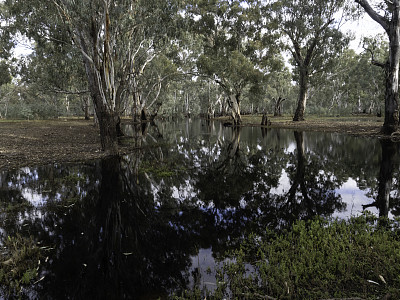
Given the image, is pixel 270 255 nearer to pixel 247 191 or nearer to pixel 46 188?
pixel 247 191

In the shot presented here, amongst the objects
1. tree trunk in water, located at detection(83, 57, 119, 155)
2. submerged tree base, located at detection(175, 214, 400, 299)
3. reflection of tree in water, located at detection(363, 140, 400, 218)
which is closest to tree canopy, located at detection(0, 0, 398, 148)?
tree trunk in water, located at detection(83, 57, 119, 155)

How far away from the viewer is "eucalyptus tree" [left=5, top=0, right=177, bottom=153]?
40.9 ft

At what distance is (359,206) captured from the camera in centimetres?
673

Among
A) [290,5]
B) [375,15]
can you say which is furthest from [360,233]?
[290,5]

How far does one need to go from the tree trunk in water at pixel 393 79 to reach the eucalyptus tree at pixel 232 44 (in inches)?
624

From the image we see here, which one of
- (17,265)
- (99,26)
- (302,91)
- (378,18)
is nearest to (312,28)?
(302,91)

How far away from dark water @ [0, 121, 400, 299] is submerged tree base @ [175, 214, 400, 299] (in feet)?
1.45

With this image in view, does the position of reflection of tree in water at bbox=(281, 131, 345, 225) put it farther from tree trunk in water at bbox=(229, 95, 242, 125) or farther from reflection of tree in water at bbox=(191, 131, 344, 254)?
tree trunk in water at bbox=(229, 95, 242, 125)

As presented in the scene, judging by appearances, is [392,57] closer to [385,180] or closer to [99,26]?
[385,180]

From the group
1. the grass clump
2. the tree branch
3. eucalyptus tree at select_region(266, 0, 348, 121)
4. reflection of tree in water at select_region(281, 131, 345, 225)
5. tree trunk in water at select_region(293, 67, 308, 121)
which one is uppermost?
eucalyptus tree at select_region(266, 0, 348, 121)

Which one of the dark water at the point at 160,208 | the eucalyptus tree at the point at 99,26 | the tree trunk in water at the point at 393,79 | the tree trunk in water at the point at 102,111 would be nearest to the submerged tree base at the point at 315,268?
the dark water at the point at 160,208

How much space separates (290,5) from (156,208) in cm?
3488

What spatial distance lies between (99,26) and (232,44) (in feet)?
79.0

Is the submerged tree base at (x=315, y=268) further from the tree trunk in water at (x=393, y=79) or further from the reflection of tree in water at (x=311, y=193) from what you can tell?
the tree trunk in water at (x=393, y=79)
